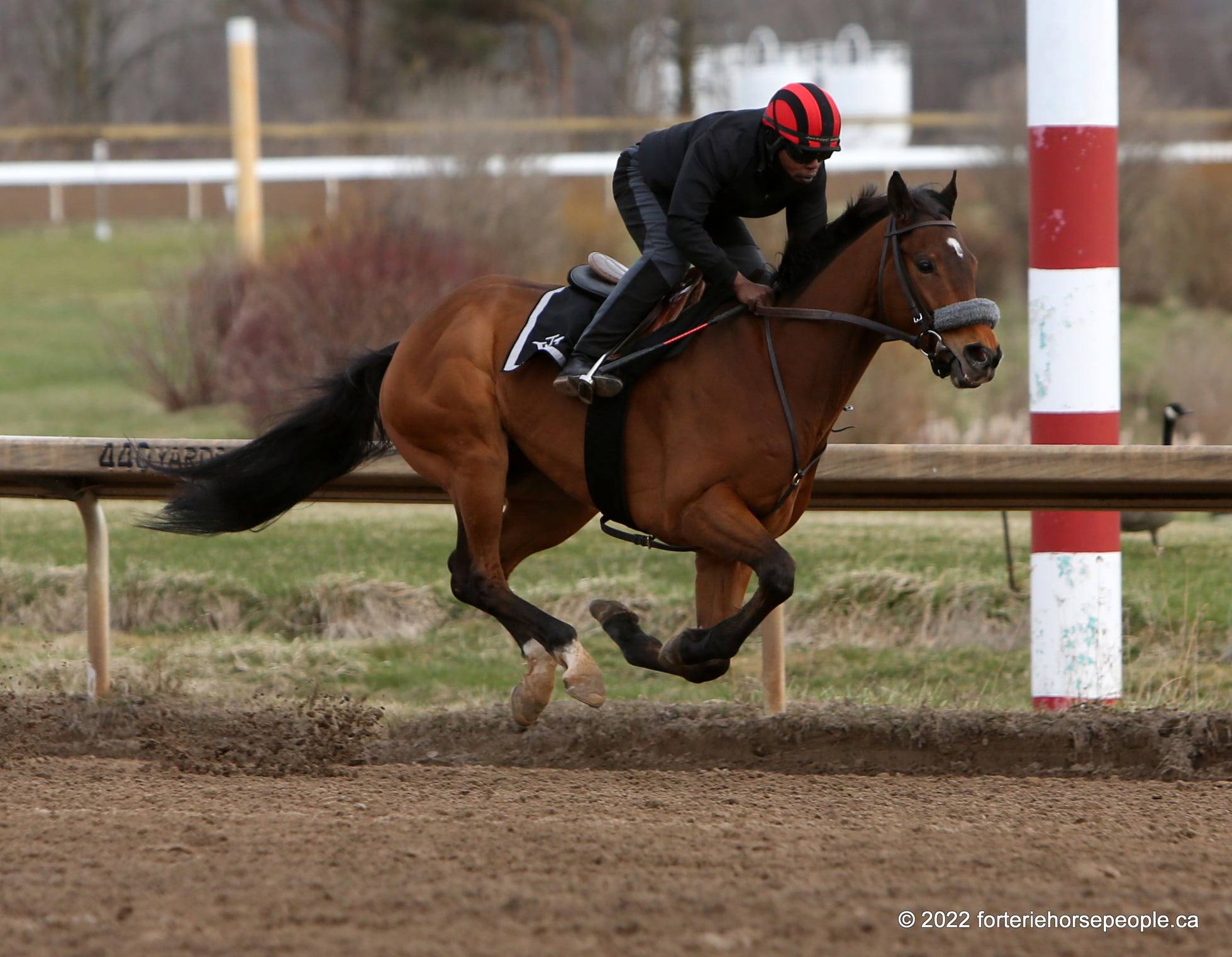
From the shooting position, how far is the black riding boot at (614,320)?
4.89 metres

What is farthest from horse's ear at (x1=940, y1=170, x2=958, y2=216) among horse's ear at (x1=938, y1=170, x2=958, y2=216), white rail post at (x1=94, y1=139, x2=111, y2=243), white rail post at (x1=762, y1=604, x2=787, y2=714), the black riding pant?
white rail post at (x1=94, y1=139, x2=111, y2=243)

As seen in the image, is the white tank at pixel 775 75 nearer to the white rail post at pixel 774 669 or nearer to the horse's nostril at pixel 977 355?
the white rail post at pixel 774 669

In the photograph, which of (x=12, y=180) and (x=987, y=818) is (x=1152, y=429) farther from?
(x=12, y=180)

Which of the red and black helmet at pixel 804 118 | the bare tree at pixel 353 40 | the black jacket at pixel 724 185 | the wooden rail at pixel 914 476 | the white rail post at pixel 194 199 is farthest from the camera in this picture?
the bare tree at pixel 353 40

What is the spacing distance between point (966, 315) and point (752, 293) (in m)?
0.72

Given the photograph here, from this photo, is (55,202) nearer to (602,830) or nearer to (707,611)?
(707,611)

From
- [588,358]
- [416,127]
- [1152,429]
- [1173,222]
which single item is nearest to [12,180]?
[416,127]

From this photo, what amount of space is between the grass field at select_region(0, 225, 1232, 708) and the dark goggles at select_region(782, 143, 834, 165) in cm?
216

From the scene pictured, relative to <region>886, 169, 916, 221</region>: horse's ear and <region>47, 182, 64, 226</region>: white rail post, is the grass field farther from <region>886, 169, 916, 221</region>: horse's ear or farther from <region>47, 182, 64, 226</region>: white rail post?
<region>47, 182, 64, 226</region>: white rail post

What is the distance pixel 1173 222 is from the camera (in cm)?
1934

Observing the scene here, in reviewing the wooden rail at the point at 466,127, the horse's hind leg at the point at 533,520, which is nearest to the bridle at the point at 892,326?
the horse's hind leg at the point at 533,520

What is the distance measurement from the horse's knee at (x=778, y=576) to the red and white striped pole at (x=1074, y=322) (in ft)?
5.52

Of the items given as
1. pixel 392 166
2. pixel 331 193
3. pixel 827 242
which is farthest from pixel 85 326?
pixel 827 242

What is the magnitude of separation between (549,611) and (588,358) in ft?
8.89
